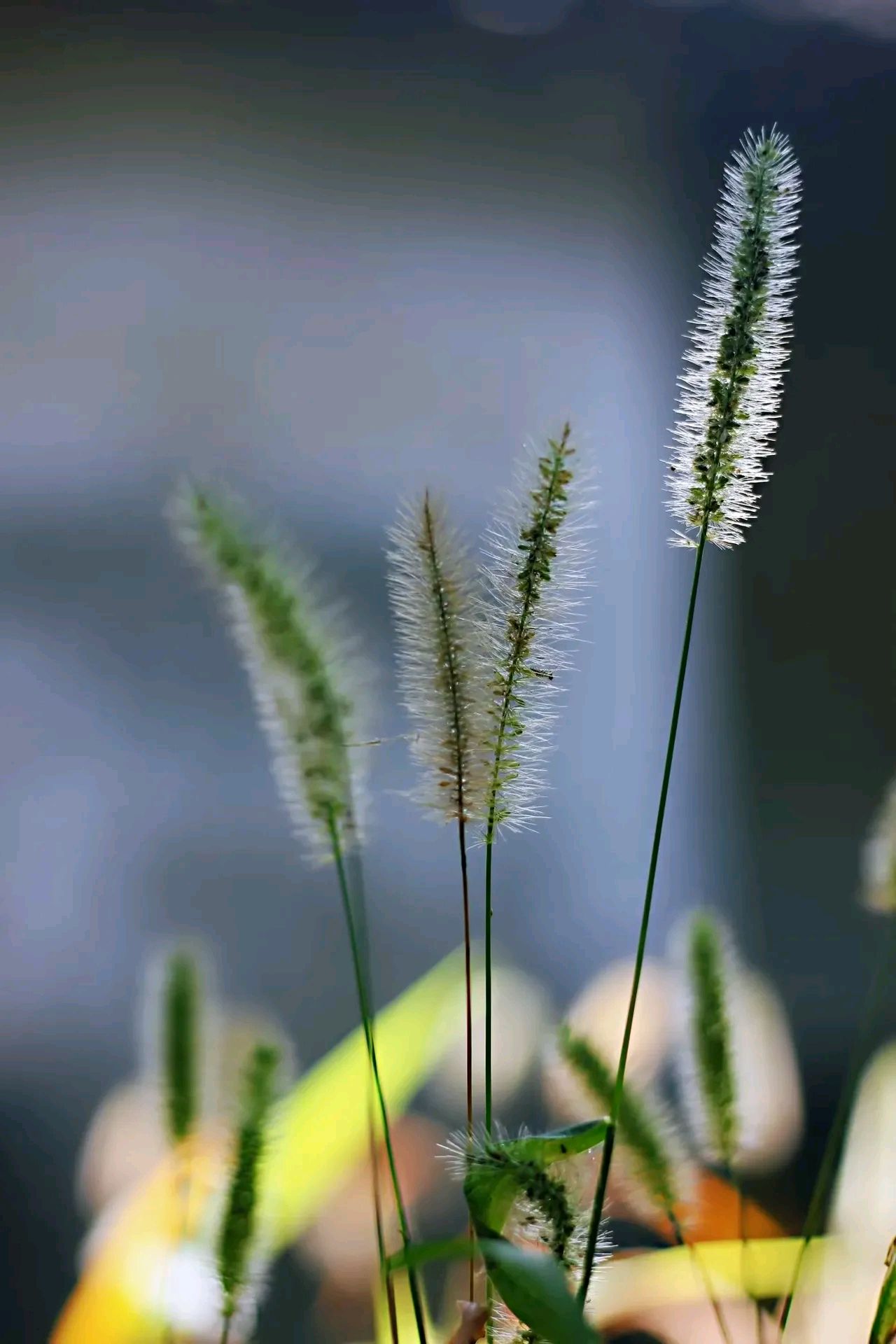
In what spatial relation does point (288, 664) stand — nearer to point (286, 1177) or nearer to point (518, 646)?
point (518, 646)

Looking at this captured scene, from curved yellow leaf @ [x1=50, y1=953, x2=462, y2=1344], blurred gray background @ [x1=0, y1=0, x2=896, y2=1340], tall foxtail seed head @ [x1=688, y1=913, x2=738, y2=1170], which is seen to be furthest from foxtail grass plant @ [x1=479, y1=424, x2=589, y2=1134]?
blurred gray background @ [x1=0, y1=0, x2=896, y2=1340]

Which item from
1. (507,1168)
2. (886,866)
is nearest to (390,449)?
(886,866)

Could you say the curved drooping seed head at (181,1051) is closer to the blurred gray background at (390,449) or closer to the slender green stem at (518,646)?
the slender green stem at (518,646)

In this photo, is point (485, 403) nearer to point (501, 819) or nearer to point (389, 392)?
point (389, 392)

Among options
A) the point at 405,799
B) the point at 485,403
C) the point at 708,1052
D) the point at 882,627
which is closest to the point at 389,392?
the point at 485,403

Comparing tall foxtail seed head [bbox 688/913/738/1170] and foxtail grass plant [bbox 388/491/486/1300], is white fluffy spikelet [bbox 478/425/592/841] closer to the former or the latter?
foxtail grass plant [bbox 388/491/486/1300]

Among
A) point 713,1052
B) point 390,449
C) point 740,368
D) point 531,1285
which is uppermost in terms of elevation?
point 390,449

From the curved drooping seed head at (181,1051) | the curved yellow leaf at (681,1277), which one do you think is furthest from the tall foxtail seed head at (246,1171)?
the curved yellow leaf at (681,1277)
